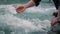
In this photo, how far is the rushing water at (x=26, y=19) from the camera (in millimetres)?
1640

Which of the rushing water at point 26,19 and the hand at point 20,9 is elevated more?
the hand at point 20,9

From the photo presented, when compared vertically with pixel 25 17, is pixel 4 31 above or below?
below

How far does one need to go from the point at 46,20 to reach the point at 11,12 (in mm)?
379

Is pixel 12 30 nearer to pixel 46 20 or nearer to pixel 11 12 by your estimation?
pixel 11 12

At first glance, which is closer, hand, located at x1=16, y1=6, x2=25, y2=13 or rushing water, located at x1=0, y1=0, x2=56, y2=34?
hand, located at x1=16, y1=6, x2=25, y2=13

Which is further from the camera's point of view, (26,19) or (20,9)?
(26,19)

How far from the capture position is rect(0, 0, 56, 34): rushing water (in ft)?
5.38

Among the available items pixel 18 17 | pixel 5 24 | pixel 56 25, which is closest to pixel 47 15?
pixel 18 17

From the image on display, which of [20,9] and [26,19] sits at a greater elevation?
[20,9]

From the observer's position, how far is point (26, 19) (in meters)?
1.68

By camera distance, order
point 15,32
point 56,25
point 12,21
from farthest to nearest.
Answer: point 12,21 → point 15,32 → point 56,25

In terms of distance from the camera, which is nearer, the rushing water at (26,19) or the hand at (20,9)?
the hand at (20,9)

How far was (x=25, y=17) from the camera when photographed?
1678 mm

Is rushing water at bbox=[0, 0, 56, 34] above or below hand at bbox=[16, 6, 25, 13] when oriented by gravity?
below
